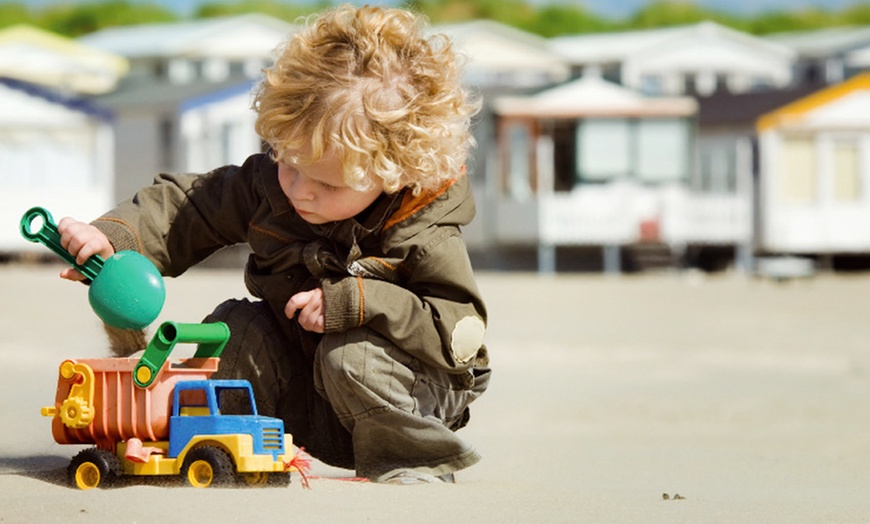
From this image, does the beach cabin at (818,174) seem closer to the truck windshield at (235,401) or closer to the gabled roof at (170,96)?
the gabled roof at (170,96)

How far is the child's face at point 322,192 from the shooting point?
337 cm

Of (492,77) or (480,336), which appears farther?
(492,77)

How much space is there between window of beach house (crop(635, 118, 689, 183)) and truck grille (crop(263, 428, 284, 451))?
22.3 m

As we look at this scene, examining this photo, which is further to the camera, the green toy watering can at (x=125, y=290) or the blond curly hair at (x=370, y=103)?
the blond curly hair at (x=370, y=103)

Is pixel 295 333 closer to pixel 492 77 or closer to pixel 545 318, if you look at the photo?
pixel 545 318

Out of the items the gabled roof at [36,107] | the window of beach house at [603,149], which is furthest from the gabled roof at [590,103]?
the gabled roof at [36,107]

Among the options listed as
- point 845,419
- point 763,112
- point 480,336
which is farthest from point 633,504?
point 763,112

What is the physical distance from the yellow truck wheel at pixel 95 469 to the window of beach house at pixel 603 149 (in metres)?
22.2

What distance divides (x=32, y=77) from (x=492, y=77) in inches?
448

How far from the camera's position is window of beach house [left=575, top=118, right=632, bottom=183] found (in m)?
25.1

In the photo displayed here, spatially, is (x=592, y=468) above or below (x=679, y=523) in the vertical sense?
below

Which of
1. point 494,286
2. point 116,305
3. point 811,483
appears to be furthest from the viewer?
point 494,286

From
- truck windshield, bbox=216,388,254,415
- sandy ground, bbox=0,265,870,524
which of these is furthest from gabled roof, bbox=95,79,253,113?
truck windshield, bbox=216,388,254,415

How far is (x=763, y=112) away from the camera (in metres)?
26.0
